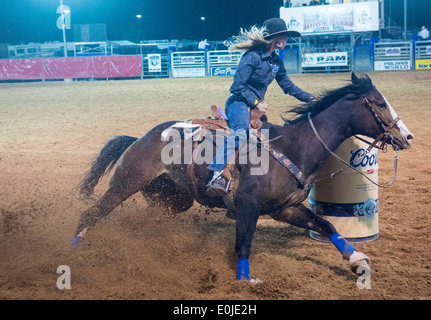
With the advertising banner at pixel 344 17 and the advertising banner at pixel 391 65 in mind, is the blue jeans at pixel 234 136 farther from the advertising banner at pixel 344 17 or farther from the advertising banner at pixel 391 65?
the advertising banner at pixel 344 17

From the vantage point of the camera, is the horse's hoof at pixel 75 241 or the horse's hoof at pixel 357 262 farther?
the horse's hoof at pixel 75 241

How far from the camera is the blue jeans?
3975 millimetres

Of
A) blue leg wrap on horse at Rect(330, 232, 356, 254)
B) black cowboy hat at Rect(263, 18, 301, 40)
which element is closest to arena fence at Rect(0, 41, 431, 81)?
black cowboy hat at Rect(263, 18, 301, 40)

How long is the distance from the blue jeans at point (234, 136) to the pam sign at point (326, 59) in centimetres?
1921

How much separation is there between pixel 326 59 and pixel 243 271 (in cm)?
2013

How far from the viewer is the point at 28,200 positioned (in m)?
6.04

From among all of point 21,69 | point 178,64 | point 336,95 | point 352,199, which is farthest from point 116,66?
point 336,95

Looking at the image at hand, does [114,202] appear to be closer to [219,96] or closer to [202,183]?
[202,183]

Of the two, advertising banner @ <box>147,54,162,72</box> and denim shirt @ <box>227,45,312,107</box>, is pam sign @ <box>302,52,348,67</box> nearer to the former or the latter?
advertising banner @ <box>147,54,162,72</box>

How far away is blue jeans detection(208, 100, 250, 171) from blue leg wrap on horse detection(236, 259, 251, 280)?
30.7 inches

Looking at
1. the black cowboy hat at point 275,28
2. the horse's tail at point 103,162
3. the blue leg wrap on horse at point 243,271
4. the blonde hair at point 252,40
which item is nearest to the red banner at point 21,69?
the horse's tail at point 103,162

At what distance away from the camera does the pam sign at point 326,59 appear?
22250 mm

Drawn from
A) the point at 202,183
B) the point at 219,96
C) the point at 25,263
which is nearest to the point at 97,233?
the point at 25,263

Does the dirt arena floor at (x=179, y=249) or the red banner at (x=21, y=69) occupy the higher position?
the red banner at (x=21, y=69)
